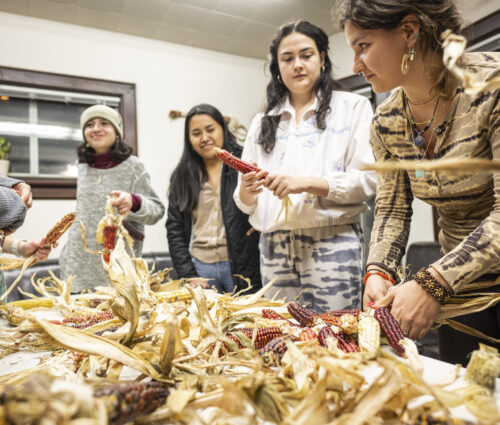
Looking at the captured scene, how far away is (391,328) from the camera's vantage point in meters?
0.67

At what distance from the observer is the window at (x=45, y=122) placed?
10.8 ft

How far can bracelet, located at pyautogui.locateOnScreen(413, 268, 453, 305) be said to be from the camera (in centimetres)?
72

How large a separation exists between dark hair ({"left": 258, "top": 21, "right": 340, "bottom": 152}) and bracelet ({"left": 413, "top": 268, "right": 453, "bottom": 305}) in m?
0.85

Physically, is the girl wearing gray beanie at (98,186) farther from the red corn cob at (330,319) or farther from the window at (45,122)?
the window at (45,122)

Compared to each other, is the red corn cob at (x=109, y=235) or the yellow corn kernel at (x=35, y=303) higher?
the red corn cob at (x=109, y=235)

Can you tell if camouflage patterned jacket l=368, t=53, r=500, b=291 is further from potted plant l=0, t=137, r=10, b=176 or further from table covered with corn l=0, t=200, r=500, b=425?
potted plant l=0, t=137, r=10, b=176

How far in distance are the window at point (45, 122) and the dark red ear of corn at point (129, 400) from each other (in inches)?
132

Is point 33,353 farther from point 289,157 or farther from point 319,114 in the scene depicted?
point 319,114

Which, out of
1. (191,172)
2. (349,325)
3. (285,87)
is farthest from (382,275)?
(191,172)

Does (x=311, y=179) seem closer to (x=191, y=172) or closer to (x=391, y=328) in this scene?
(x=391, y=328)

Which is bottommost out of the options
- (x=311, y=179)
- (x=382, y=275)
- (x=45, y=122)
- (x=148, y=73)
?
(x=382, y=275)

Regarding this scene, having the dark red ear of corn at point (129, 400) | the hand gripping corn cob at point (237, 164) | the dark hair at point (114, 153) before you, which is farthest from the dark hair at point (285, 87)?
the dark red ear of corn at point (129, 400)

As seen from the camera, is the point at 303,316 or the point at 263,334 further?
the point at 303,316

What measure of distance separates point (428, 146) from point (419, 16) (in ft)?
1.00
